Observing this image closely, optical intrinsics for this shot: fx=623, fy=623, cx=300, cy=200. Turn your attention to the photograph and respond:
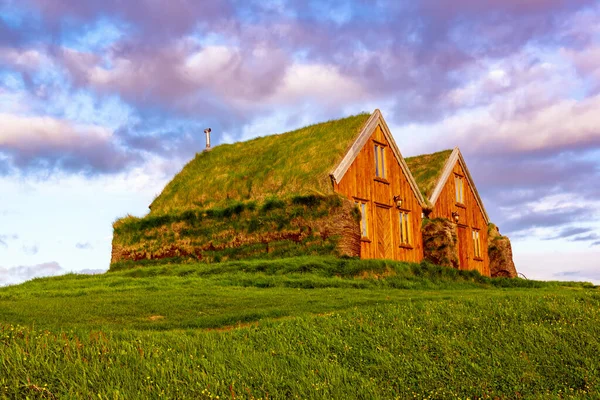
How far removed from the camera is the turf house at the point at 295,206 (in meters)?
32.8

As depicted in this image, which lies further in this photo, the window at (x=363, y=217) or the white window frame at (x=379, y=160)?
the white window frame at (x=379, y=160)

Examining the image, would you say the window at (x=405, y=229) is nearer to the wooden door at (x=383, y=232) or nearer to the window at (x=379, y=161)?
the wooden door at (x=383, y=232)

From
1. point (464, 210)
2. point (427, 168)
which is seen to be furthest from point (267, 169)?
point (464, 210)

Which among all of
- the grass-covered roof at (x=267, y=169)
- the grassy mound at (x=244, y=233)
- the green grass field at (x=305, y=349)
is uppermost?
the grass-covered roof at (x=267, y=169)

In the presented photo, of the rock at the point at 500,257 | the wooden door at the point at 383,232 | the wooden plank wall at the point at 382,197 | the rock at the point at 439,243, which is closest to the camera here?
the wooden plank wall at the point at 382,197

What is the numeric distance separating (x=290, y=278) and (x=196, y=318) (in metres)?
9.84

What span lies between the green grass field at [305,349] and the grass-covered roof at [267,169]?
14.1 metres

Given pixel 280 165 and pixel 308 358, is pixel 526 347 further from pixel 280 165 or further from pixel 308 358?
pixel 280 165

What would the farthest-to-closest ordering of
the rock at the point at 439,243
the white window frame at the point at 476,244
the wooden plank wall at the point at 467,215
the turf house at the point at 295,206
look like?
1. the white window frame at the point at 476,244
2. the wooden plank wall at the point at 467,215
3. the rock at the point at 439,243
4. the turf house at the point at 295,206

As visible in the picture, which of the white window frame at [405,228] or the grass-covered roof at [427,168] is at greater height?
the grass-covered roof at [427,168]

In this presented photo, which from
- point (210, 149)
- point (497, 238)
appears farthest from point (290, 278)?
point (497, 238)

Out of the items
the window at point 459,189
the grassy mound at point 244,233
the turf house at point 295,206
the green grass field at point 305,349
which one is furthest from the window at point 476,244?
the green grass field at point 305,349

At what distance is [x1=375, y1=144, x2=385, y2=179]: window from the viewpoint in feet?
Result: 125

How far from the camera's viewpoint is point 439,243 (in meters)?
40.3
